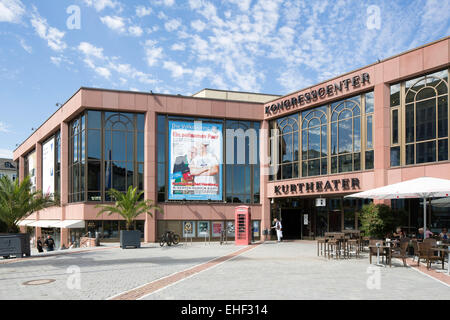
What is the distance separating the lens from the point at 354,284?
1081 centimetres

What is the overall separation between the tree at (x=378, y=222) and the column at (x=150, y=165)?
1581 centimetres

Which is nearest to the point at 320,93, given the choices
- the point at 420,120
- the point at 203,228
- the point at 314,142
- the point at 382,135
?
the point at 314,142

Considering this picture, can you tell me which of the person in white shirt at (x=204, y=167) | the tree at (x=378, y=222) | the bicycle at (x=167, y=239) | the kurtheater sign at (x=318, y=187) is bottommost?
the bicycle at (x=167, y=239)

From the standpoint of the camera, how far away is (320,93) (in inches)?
1088

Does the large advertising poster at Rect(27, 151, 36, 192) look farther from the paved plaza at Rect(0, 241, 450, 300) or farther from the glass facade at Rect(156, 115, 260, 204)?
the paved plaza at Rect(0, 241, 450, 300)

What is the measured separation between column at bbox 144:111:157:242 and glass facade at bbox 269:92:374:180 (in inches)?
345

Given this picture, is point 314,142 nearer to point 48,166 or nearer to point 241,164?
point 241,164

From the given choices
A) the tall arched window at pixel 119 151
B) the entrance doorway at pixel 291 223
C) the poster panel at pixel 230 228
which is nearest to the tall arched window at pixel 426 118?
the entrance doorway at pixel 291 223

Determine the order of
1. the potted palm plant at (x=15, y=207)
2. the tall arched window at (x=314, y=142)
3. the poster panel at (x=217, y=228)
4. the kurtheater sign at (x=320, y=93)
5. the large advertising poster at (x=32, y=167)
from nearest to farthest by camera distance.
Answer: the potted palm plant at (x=15, y=207)
the kurtheater sign at (x=320, y=93)
the tall arched window at (x=314, y=142)
the poster panel at (x=217, y=228)
the large advertising poster at (x=32, y=167)

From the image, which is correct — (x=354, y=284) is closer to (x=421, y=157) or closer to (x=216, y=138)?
(x=421, y=157)

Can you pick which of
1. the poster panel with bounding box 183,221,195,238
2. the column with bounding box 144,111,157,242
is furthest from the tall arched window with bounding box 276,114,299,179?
the column with bounding box 144,111,157,242

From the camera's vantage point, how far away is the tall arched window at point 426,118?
2094 cm

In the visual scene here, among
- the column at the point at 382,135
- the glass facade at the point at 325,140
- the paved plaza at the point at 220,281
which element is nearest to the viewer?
the paved plaza at the point at 220,281

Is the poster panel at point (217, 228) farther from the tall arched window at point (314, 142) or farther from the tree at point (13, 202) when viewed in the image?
the tree at point (13, 202)
